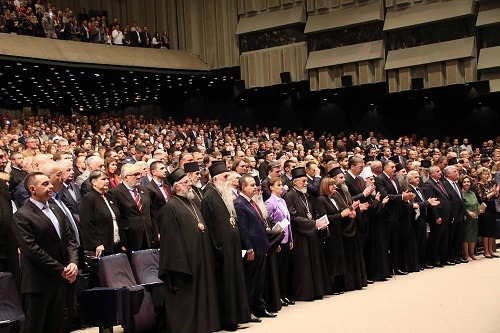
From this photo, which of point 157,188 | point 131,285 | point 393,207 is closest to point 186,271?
point 131,285

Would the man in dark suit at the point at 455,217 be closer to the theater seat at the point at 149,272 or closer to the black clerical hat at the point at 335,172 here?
the black clerical hat at the point at 335,172

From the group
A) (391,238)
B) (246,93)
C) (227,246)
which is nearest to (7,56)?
(246,93)

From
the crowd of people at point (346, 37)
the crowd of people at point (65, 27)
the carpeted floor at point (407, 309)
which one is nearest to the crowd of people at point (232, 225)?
the carpeted floor at point (407, 309)

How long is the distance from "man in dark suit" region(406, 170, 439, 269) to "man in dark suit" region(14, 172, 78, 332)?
6581mm

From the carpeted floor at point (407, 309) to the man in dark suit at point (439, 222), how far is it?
132 centimetres

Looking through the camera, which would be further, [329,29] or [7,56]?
[329,29]

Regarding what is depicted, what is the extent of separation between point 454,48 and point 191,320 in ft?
56.0

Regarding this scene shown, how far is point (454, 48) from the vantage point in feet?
72.6

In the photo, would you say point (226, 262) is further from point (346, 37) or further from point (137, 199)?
point (346, 37)

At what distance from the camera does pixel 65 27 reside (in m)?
23.1

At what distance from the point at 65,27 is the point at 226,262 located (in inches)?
672

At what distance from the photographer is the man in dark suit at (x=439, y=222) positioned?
11.9m

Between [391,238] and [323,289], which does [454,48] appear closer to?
[391,238]

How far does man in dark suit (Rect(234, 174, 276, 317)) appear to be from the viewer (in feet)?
26.6
